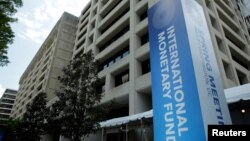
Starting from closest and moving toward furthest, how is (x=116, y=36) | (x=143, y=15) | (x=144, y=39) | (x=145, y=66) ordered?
(x=145, y=66), (x=144, y=39), (x=143, y=15), (x=116, y=36)

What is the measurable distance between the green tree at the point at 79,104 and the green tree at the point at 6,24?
4038 mm

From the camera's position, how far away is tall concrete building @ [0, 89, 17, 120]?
3960 inches

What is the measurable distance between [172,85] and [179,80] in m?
0.27

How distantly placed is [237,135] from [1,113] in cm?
11673

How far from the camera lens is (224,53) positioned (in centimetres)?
2247

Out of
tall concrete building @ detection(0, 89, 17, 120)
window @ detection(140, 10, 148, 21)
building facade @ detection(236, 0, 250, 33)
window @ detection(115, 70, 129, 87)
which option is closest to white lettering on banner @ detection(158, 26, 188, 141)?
window @ detection(115, 70, 129, 87)

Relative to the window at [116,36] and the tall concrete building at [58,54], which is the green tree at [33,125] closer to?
the window at [116,36]

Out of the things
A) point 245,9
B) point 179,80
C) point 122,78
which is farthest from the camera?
point 245,9

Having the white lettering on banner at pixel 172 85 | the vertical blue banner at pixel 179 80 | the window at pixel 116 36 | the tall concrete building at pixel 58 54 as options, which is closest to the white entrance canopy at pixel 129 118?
the vertical blue banner at pixel 179 80

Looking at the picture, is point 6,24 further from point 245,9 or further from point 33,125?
point 245,9

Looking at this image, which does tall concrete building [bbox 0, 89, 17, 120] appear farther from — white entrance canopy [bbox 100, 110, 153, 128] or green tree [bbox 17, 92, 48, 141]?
white entrance canopy [bbox 100, 110, 153, 128]

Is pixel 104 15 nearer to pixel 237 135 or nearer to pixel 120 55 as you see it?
pixel 120 55

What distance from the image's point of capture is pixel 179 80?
5.77 metres

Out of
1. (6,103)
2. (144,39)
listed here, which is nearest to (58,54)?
(144,39)
